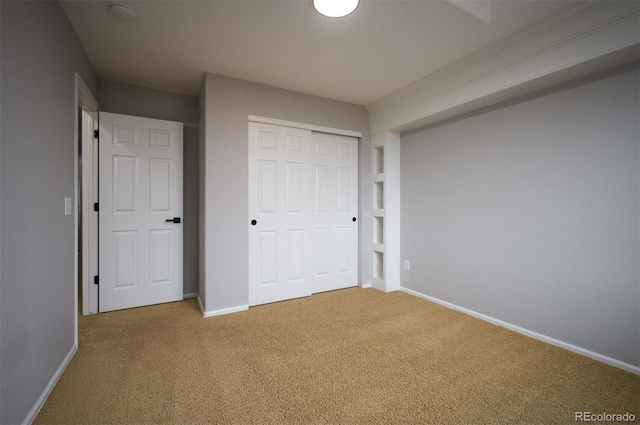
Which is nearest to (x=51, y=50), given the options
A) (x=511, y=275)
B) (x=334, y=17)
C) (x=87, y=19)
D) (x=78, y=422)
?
(x=87, y=19)

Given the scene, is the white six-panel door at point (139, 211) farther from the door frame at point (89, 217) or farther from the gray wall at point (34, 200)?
the gray wall at point (34, 200)

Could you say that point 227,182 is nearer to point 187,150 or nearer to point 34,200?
point 187,150

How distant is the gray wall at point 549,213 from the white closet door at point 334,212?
101cm

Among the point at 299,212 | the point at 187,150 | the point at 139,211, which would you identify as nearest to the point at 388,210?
the point at 299,212

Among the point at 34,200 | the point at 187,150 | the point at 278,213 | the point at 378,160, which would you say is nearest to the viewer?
the point at 34,200

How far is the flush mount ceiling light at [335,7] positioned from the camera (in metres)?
1.70

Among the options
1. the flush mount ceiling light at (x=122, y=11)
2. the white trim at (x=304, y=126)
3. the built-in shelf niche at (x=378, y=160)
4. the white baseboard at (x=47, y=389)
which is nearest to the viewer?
the white baseboard at (x=47, y=389)

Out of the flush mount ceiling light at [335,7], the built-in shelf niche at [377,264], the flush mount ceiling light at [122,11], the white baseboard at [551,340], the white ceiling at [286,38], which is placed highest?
the white ceiling at [286,38]

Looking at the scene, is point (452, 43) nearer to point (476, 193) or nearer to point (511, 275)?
point (476, 193)

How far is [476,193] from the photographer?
8.85ft

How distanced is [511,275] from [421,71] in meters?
2.11

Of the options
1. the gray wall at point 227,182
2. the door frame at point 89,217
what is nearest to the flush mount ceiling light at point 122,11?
the gray wall at point 227,182

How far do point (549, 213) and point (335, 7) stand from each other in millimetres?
2238

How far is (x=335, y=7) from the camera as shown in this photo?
1.74 m
